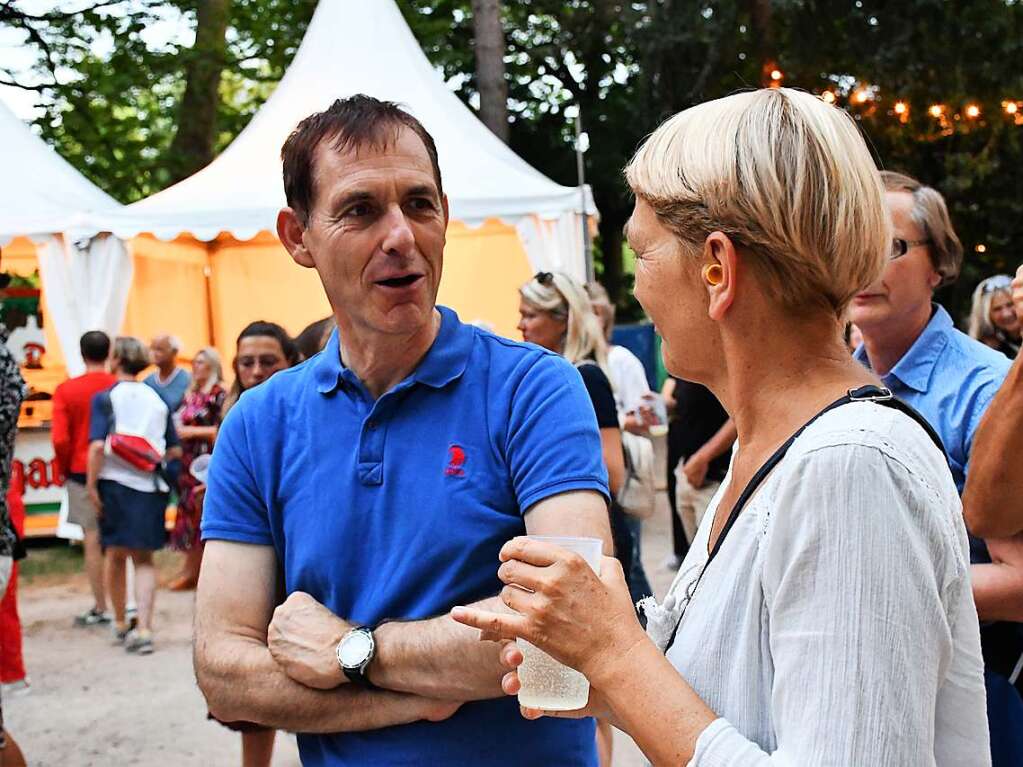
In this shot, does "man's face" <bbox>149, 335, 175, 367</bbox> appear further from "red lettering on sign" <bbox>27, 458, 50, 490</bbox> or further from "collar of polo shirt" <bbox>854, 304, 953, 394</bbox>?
"collar of polo shirt" <bbox>854, 304, 953, 394</bbox>

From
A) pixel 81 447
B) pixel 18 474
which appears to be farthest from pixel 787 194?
pixel 18 474

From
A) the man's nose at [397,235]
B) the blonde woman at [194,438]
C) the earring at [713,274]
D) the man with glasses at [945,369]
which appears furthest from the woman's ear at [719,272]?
the blonde woman at [194,438]

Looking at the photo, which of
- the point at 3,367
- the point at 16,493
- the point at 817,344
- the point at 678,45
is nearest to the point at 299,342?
the point at 3,367

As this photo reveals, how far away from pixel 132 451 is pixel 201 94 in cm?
953

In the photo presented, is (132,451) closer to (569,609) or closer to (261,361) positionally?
(261,361)

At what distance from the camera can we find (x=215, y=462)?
2.07 m

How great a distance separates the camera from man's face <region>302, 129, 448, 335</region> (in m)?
2.08

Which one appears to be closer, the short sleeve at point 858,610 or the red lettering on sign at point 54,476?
the short sleeve at point 858,610

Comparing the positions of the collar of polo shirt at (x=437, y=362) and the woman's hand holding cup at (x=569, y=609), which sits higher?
the collar of polo shirt at (x=437, y=362)

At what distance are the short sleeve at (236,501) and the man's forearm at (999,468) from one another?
1407mm

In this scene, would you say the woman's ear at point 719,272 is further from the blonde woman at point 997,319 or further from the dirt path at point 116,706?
the blonde woman at point 997,319

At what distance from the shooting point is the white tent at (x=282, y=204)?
9.98 meters

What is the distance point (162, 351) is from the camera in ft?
31.9

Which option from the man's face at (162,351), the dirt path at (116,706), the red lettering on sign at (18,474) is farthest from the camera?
the man's face at (162,351)
